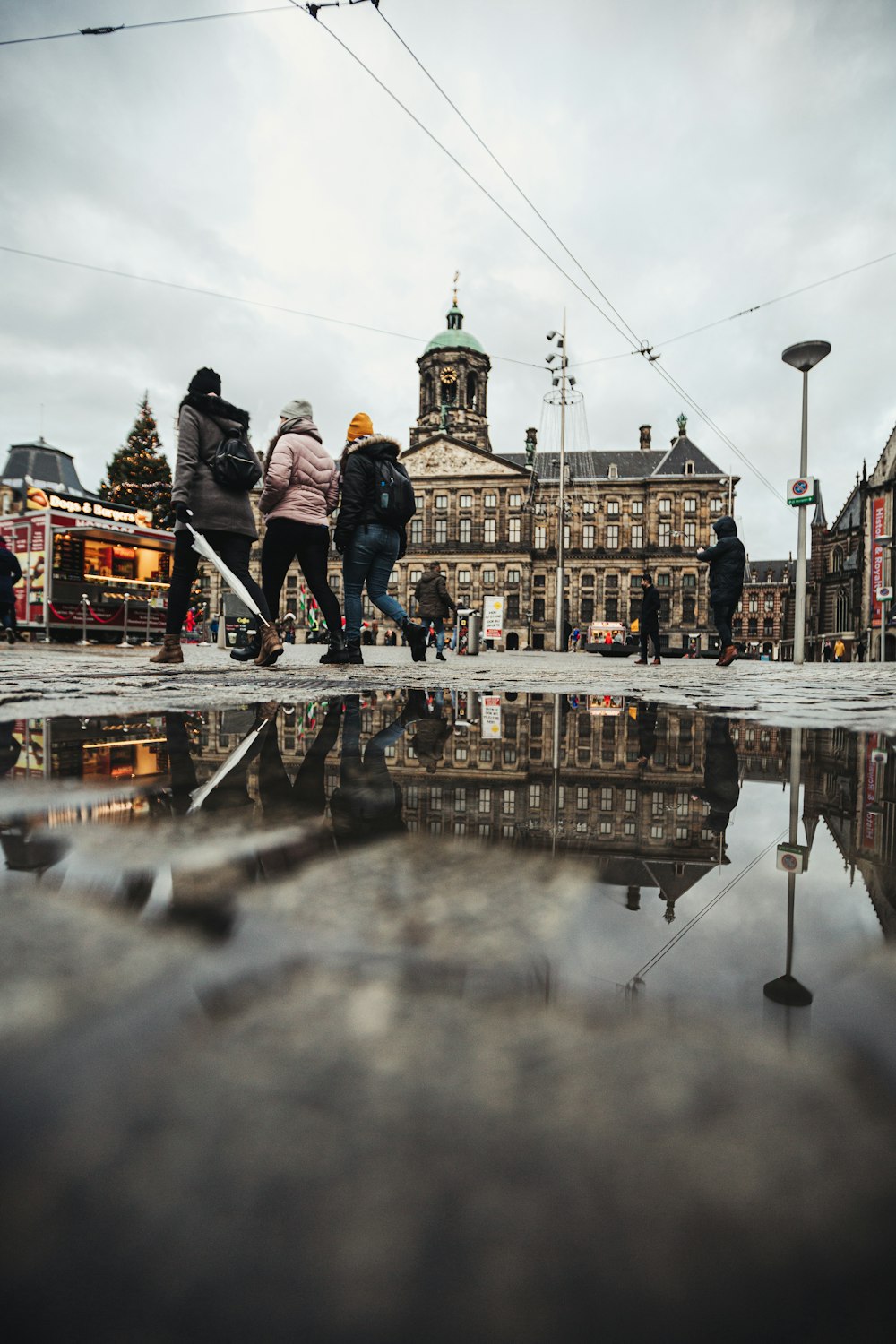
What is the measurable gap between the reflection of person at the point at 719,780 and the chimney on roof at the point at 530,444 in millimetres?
60213

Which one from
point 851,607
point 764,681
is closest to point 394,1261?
point 764,681

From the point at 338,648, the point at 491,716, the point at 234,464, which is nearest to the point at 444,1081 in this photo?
the point at 491,716

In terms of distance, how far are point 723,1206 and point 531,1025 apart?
17 cm

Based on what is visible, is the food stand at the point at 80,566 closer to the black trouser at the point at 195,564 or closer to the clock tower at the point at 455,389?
the black trouser at the point at 195,564

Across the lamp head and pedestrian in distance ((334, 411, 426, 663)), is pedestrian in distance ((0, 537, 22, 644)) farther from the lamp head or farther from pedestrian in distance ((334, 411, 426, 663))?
the lamp head

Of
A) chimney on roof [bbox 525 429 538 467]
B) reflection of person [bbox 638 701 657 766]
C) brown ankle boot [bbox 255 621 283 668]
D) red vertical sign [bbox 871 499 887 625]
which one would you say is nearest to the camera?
reflection of person [bbox 638 701 657 766]

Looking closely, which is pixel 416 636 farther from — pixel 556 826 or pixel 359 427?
pixel 556 826

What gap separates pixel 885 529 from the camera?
3400 cm

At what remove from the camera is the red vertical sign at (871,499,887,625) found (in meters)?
33.4

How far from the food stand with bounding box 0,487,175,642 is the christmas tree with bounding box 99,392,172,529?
2146 cm

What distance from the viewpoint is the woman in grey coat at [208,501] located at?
486 cm

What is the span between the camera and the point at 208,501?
4.97 metres

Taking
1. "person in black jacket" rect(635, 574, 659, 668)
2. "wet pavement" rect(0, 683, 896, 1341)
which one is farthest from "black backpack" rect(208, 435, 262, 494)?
"person in black jacket" rect(635, 574, 659, 668)

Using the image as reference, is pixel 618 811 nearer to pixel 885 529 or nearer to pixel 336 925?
pixel 336 925
